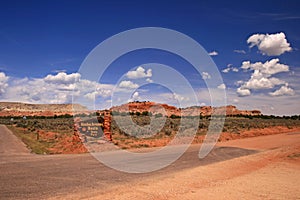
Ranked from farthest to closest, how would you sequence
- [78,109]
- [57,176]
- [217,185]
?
[78,109]
[57,176]
[217,185]

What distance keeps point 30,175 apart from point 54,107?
542 feet

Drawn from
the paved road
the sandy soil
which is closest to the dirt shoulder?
the paved road

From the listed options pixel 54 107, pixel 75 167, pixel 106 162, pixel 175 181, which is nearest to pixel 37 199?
pixel 175 181

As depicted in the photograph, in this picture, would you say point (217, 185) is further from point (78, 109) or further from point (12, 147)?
point (78, 109)

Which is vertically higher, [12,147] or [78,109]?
[78,109]

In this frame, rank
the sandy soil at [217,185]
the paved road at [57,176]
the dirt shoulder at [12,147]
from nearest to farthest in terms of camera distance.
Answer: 1. the sandy soil at [217,185]
2. the paved road at [57,176]
3. the dirt shoulder at [12,147]

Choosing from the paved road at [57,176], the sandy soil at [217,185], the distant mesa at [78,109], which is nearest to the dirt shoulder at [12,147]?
the paved road at [57,176]

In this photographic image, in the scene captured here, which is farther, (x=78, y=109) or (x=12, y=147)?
(x=78, y=109)

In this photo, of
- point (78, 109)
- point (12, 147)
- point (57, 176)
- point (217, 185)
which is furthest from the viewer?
point (78, 109)

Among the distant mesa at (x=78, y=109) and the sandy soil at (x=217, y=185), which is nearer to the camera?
the sandy soil at (x=217, y=185)

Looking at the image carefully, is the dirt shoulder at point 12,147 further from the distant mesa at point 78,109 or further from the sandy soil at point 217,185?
the distant mesa at point 78,109

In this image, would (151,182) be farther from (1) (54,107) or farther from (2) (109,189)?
(1) (54,107)

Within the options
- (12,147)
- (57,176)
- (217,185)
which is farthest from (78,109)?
(217,185)

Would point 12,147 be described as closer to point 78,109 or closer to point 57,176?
point 57,176
